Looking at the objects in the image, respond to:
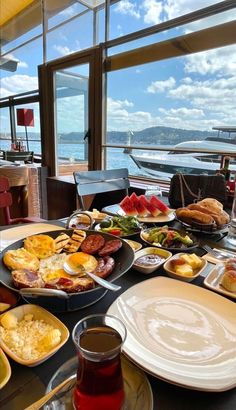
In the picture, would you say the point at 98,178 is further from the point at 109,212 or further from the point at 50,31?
the point at 50,31

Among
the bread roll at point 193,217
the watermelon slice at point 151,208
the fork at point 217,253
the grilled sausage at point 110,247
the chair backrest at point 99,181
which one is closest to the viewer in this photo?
the grilled sausage at point 110,247

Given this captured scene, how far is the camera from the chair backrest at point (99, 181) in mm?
1953

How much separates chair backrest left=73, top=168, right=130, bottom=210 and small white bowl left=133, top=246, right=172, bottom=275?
103 centimetres

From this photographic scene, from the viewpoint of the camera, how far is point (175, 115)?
2.62 meters

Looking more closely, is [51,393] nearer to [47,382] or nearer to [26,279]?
[47,382]

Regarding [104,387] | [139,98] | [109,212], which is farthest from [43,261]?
[139,98]

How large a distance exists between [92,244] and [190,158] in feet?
6.74

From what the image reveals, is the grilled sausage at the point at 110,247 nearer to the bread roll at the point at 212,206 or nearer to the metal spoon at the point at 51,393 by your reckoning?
the metal spoon at the point at 51,393

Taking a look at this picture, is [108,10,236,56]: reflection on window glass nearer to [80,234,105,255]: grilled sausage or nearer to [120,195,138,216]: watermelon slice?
[120,195,138,216]: watermelon slice

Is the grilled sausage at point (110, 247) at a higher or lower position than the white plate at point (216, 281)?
higher

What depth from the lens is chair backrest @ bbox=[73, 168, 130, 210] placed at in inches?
76.9

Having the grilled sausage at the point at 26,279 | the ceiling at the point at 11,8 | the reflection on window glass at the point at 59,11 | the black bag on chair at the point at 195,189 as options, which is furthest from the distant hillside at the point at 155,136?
the ceiling at the point at 11,8

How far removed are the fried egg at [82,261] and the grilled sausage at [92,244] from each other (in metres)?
0.02

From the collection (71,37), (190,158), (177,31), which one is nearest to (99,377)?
(190,158)
